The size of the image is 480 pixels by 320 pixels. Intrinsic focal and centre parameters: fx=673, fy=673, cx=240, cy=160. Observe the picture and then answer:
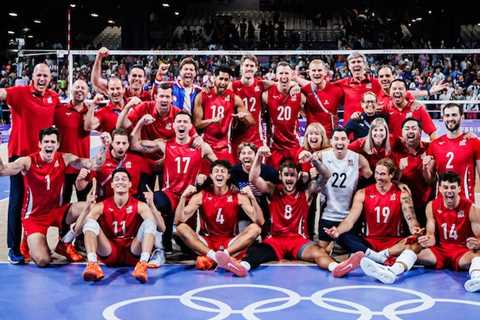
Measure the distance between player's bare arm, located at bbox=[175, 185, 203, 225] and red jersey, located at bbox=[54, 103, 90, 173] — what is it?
1306 mm

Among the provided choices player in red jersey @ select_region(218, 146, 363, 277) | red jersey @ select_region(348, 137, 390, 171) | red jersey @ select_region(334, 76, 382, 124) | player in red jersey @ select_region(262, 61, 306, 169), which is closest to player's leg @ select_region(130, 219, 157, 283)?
player in red jersey @ select_region(218, 146, 363, 277)

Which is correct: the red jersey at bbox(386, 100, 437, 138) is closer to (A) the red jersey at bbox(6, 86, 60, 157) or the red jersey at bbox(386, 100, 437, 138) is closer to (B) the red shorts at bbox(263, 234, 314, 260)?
(B) the red shorts at bbox(263, 234, 314, 260)

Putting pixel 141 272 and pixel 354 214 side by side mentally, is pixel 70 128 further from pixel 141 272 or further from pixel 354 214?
pixel 354 214

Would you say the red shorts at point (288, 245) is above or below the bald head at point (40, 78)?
below

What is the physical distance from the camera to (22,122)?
6.88m

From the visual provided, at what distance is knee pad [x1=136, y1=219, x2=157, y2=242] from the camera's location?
6348 millimetres

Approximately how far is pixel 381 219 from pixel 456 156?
101 centimetres

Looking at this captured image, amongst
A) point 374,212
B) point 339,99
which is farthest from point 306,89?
point 374,212

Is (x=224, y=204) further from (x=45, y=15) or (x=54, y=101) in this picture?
(x=45, y=15)

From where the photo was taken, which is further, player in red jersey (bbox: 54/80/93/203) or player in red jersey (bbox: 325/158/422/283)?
player in red jersey (bbox: 54/80/93/203)

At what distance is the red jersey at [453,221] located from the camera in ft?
20.9

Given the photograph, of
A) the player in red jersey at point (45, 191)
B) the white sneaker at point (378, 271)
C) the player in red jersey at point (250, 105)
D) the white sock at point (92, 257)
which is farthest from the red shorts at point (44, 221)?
the white sneaker at point (378, 271)

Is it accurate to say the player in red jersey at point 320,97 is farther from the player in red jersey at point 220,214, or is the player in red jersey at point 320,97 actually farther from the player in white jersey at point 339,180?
the player in red jersey at point 220,214

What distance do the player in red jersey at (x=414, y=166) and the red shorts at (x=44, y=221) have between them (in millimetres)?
3511
